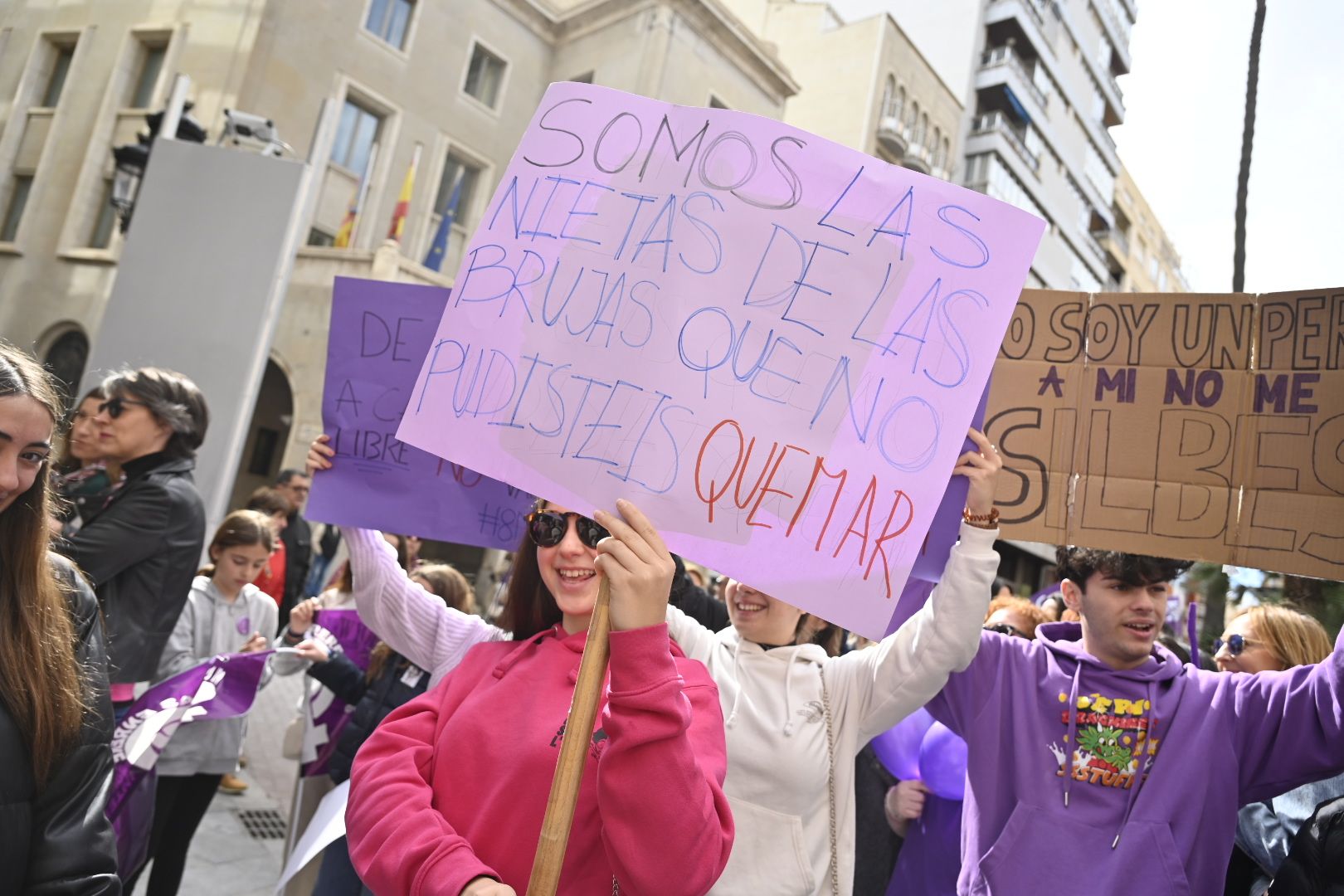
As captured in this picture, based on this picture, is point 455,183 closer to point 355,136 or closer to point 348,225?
point 355,136

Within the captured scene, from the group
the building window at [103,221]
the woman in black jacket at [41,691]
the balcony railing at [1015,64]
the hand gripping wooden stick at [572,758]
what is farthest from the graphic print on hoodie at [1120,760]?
the balcony railing at [1015,64]

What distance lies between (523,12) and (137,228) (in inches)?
609

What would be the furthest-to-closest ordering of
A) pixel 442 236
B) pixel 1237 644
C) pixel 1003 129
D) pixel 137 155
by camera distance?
pixel 1003 129
pixel 442 236
pixel 137 155
pixel 1237 644

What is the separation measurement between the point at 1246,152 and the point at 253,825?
7332 millimetres

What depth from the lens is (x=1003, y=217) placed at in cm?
174

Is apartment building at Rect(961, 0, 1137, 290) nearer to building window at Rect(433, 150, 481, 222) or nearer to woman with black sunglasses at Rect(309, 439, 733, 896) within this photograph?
building window at Rect(433, 150, 481, 222)

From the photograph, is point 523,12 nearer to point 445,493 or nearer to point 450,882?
point 445,493

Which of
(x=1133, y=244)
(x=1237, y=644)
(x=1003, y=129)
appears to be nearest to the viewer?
(x=1237, y=644)

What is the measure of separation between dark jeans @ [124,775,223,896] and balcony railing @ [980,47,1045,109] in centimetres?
3414

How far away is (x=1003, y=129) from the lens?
3073cm

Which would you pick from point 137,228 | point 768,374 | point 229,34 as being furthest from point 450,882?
point 229,34

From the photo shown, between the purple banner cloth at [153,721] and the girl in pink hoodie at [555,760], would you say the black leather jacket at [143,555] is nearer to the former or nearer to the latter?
the purple banner cloth at [153,721]

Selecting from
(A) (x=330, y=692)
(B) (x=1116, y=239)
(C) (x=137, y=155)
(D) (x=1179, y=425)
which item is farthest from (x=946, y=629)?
(B) (x=1116, y=239)

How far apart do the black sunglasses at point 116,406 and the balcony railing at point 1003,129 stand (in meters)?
32.1
